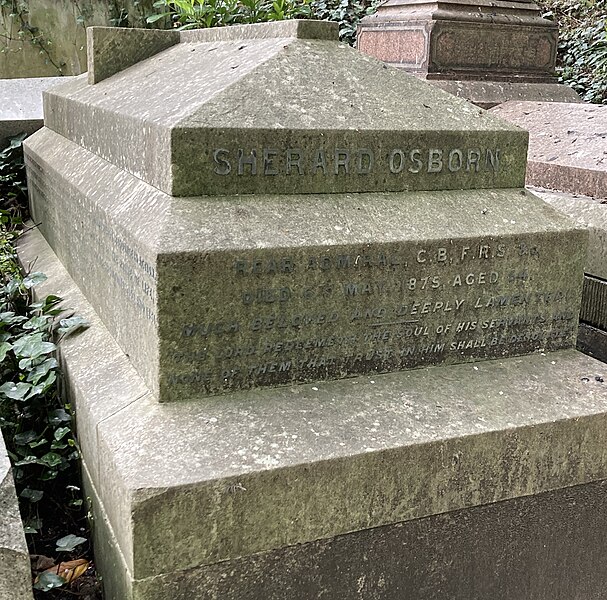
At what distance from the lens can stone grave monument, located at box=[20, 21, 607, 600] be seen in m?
1.88

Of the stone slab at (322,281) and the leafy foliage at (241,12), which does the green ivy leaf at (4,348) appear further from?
the leafy foliage at (241,12)

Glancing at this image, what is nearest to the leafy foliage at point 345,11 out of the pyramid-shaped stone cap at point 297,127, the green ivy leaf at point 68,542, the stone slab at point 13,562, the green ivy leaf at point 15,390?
the pyramid-shaped stone cap at point 297,127

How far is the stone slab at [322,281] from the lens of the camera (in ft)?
6.66

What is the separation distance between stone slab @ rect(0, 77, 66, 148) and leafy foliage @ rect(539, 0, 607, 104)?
16.0 feet

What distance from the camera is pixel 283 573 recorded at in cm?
191

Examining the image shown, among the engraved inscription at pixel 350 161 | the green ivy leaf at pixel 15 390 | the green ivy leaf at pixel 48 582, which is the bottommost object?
the green ivy leaf at pixel 48 582

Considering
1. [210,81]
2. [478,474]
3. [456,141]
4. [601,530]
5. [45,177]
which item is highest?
[210,81]

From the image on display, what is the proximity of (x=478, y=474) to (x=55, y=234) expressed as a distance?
239cm

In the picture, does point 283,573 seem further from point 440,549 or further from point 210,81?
point 210,81

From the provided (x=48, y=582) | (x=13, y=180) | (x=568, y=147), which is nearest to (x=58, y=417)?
(x=48, y=582)

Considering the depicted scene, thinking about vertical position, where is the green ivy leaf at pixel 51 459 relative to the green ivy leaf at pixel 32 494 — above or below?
above

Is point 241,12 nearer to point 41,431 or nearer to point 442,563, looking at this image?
point 41,431

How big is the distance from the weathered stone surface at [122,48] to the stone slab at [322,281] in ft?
3.05

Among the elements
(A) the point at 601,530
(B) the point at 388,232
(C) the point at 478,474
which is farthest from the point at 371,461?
(A) the point at 601,530
